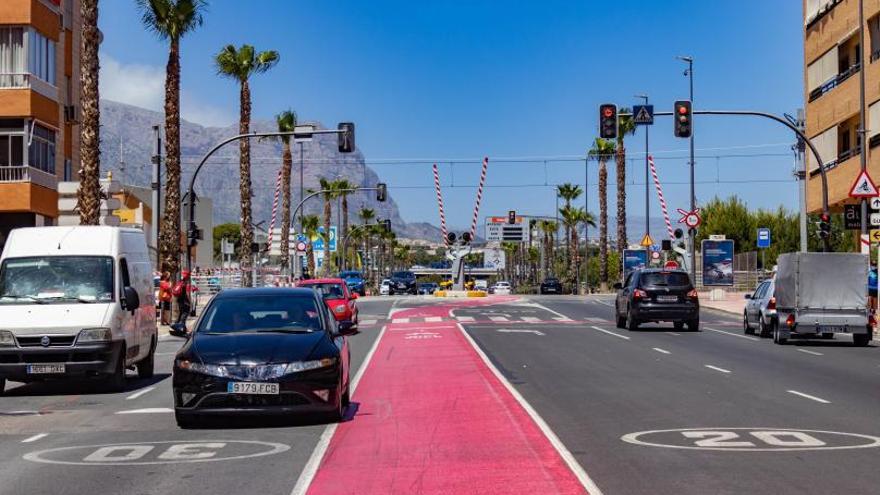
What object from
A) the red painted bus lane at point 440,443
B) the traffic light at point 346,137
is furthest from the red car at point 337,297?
the red painted bus lane at point 440,443

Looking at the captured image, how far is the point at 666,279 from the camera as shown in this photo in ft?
114

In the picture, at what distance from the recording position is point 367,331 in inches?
1407

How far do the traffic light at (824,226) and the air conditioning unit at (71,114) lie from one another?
2775 cm

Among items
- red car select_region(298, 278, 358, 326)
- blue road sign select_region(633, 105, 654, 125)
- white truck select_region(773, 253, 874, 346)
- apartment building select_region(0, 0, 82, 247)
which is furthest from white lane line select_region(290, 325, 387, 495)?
apartment building select_region(0, 0, 82, 247)

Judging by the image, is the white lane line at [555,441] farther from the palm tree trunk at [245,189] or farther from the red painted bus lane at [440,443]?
the palm tree trunk at [245,189]

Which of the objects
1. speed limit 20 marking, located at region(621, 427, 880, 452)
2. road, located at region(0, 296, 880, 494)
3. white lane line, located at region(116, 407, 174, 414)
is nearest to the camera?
road, located at region(0, 296, 880, 494)

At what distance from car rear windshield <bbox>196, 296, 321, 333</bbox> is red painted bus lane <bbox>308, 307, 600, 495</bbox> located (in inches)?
52.9

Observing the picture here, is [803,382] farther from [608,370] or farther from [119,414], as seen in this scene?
[119,414]

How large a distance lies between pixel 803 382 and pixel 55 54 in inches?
1310

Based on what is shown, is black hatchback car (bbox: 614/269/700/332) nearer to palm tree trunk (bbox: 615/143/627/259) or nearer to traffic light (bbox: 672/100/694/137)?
traffic light (bbox: 672/100/694/137)

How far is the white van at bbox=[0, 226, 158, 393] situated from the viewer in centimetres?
1747

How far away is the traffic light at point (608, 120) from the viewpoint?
33688 mm

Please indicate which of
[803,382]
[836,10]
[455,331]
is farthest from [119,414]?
[836,10]

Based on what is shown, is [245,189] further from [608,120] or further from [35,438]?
[35,438]
